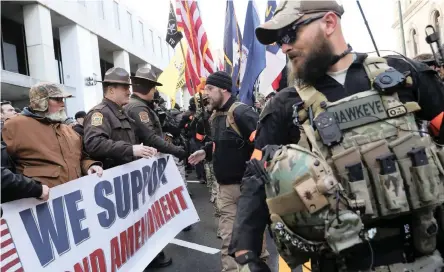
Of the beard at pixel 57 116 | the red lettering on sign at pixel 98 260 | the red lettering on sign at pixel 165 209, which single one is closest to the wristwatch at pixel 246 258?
the red lettering on sign at pixel 98 260

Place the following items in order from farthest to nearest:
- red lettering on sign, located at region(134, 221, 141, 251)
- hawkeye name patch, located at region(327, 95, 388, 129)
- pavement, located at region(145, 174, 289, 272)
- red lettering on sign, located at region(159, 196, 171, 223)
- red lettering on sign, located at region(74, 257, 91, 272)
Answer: red lettering on sign, located at region(159, 196, 171, 223) < pavement, located at region(145, 174, 289, 272) < red lettering on sign, located at region(134, 221, 141, 251) < red lettering on sign, located at region(74, 257, 91, 272) < hawkeye name patch, located at region(327, 95, 388, 129)

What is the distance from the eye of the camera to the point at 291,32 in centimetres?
182

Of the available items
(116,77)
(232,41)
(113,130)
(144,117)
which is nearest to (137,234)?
(113,130)

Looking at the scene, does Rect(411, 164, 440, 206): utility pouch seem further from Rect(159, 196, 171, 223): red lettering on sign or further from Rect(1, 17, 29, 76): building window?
Rect(1, 17, 29, 76): building window

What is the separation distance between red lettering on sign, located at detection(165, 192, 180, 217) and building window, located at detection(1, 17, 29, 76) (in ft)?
52.2

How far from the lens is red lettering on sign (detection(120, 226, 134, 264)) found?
3782 millimetres

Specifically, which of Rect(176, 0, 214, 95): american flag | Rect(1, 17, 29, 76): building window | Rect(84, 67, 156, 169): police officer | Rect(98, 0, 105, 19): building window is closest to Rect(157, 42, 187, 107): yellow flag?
Rect(176, 0, 214, 95): american flag

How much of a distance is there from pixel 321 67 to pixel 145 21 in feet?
129

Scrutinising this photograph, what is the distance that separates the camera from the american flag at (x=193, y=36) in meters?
7.01

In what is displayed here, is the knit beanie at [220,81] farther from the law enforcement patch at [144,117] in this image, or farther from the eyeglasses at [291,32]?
the eyeglasses at [291,32]

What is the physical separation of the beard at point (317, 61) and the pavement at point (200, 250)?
294 centimetres

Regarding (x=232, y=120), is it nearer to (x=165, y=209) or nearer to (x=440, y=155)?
(x=165, y=209)

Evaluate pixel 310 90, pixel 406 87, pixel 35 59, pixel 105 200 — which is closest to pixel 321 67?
pixel 310 90

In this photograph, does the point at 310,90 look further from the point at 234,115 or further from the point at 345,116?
the point at 234,115
